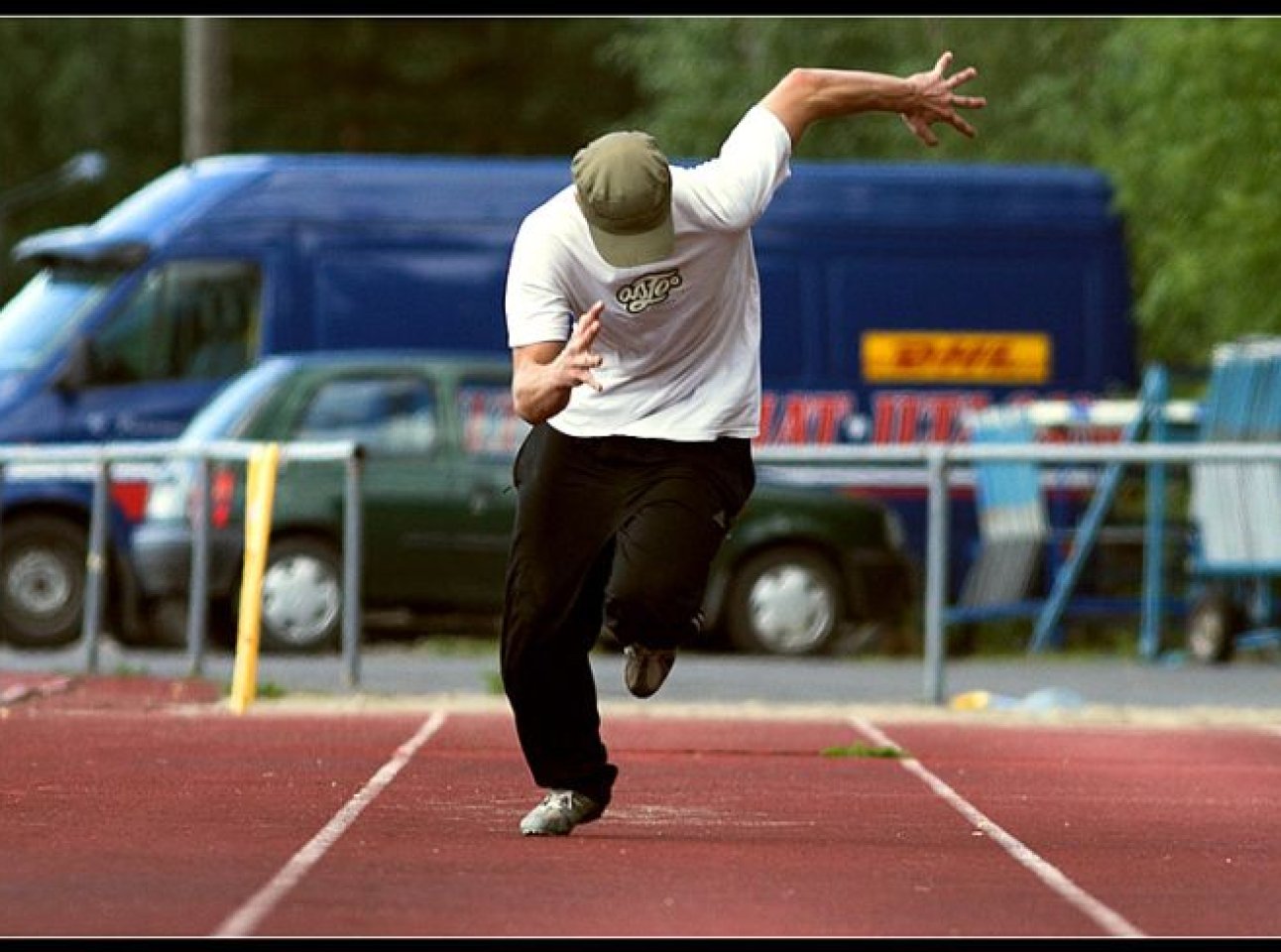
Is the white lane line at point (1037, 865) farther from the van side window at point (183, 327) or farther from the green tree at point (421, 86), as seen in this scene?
the green tree at point (421, 86)

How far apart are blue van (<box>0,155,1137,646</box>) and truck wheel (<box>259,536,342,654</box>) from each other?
7.62 feet

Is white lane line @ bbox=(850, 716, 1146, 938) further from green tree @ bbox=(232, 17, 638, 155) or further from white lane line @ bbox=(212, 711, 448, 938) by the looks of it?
green tree @ bbox=(232, 17, 638, 155)

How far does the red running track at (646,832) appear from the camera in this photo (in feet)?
26.7

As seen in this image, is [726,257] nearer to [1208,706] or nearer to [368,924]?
[368,924]

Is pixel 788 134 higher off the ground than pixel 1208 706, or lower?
higher

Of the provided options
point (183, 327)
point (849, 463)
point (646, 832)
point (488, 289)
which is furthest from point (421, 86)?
point (646, 832)

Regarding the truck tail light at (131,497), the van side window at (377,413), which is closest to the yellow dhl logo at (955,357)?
the van side window at (377,413)

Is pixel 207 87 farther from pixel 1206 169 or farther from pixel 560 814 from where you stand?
pixel 560 814

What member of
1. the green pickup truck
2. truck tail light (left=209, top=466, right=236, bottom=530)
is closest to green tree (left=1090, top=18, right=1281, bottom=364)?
the green pickup truck

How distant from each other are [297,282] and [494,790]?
→ 11.9m

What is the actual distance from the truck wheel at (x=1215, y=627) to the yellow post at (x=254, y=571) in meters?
6.57

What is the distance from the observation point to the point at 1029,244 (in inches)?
949
